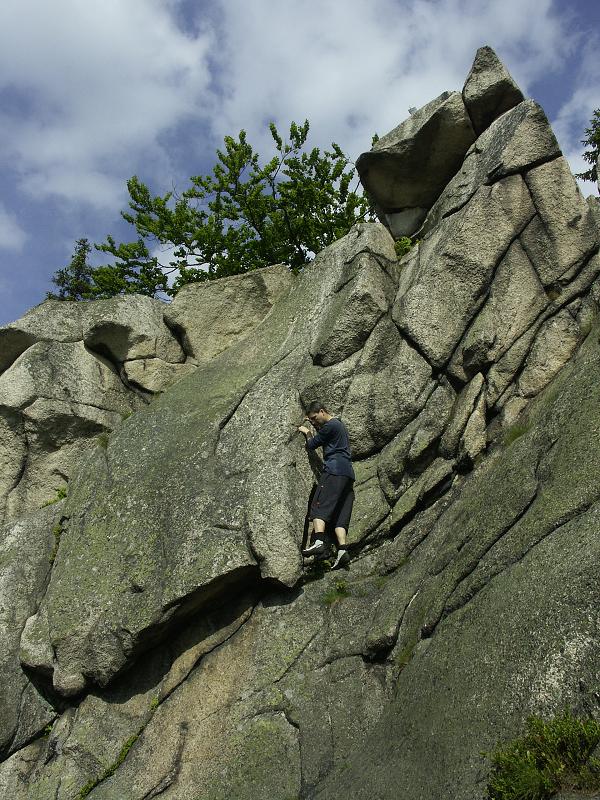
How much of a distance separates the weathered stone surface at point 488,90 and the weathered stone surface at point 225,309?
638 centimetres

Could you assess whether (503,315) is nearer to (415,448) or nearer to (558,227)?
(558,227)

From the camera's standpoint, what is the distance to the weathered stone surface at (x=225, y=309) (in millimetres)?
20016

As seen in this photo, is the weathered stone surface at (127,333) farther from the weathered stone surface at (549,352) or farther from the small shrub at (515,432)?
the small shrub at (515,432)

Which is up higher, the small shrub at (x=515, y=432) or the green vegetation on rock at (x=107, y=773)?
the small shrub at (x=515, y=432)

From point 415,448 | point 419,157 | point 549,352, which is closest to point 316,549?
point 415,448

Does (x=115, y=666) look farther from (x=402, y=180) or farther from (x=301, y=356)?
(x=402, y=180)

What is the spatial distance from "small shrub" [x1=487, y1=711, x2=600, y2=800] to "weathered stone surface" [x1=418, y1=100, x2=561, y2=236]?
12.4 meters

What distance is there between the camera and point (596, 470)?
1014 centimetres

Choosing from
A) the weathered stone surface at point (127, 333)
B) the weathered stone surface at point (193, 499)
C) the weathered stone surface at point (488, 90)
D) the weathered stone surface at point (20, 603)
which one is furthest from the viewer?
the weathered stone surface at point (127, 333)

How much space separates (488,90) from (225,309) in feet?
28.6

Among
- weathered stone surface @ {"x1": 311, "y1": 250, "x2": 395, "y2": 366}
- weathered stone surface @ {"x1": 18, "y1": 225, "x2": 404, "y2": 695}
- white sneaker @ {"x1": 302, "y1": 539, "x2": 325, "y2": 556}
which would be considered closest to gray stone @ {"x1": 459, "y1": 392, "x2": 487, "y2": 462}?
weathered stone surface @ {"x1": 18, "y1": 225, "x2": 404, "y2": 695}

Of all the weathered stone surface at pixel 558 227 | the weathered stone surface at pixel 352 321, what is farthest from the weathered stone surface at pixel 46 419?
the weathered stone surface at pixel 558 227

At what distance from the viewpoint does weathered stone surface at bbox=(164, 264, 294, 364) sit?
788 inches

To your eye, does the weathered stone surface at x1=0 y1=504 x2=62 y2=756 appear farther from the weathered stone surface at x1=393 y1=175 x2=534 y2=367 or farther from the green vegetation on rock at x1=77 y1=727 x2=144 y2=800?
the weathered stone surface at x1=393 y1=175 x2=534 y2=367
